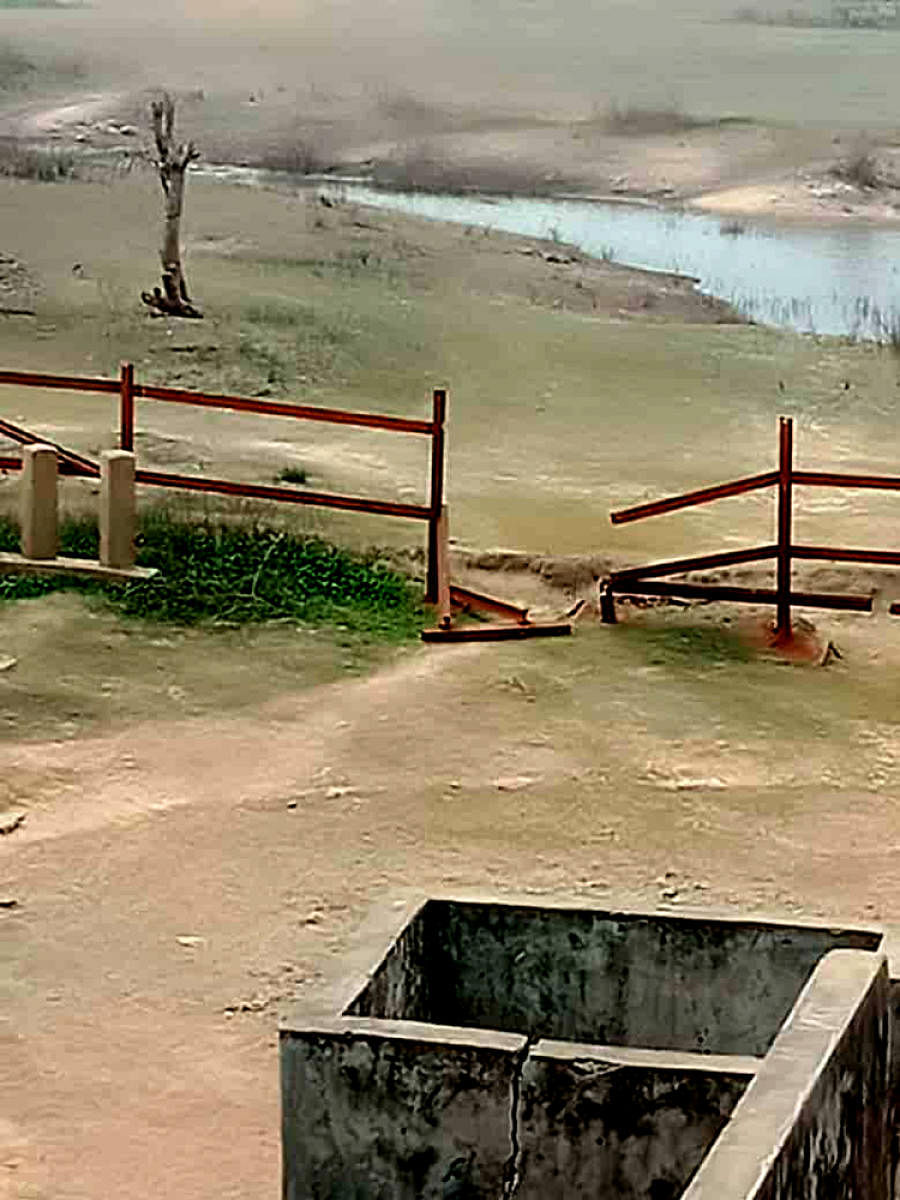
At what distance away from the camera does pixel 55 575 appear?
520 inches

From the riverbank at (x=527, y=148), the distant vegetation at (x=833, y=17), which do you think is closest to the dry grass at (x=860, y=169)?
the riverbank at (x=527, y=148)

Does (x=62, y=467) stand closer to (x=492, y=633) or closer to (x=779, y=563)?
(x=492, y=633)

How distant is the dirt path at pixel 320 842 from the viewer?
7363mm

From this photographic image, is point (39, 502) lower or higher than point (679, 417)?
higher

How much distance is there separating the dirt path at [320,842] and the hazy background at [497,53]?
30174 millimetres

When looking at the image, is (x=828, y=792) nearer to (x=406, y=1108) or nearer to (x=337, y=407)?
(x=406, y=1108)

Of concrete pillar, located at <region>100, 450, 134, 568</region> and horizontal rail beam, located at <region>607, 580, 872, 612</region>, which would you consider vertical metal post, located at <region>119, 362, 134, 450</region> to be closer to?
concrete pillar, located at <region>100, 450, 134, 568</region>

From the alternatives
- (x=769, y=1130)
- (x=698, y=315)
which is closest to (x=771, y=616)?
(x=769, y=1130)

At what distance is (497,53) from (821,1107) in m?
45.7

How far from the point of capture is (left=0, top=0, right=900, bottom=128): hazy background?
44.4 metres

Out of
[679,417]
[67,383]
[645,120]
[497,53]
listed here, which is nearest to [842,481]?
[67,383]

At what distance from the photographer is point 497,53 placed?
49.2 meters

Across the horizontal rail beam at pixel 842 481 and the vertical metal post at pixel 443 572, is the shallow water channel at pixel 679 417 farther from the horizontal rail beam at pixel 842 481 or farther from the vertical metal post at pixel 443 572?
the horizontal rail beam at pixel 842 481

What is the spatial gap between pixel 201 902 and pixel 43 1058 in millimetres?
1407
